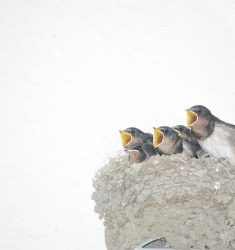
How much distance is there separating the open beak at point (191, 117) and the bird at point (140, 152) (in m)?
0.22

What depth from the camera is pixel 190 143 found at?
108 inches

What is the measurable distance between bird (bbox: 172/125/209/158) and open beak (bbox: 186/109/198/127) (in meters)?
0.08

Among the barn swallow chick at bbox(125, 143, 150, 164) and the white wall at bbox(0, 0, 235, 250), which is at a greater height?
the white wall at bbox(0, 0, 235, 250)

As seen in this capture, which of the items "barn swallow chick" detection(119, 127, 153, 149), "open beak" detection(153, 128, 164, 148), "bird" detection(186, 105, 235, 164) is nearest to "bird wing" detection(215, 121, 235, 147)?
"bird" detection(186, 105, 235, 164)

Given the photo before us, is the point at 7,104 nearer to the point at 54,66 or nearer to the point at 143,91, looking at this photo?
the point at 54,66

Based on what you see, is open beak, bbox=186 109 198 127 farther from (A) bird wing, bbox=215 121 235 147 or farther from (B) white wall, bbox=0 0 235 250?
(B) white wall, bbox=0 0 235 250

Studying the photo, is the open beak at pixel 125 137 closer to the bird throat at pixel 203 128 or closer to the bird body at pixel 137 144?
the bird body at pixel 137 144

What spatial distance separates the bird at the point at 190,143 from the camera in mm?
2666

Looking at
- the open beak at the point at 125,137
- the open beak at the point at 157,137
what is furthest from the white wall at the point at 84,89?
the open beak at the point at 157,137

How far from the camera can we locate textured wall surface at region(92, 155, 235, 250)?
7.82 ft

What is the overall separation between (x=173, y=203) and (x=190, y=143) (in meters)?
0.42

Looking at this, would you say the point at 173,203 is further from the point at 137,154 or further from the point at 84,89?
the point at 84,89

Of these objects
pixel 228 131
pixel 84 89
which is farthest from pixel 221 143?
pixel 84 89

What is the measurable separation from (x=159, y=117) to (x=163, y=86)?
16cm
